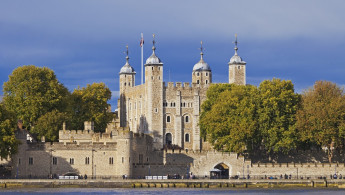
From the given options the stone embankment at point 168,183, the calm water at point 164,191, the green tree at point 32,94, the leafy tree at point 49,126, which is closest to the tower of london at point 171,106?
the green tree at point 32,94

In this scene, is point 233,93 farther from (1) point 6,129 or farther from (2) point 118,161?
(1) point 6,129

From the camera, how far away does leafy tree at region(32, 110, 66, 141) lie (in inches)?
4225

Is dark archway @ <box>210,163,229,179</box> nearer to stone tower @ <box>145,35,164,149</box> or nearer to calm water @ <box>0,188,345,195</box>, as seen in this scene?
calm water @ <box>0,188,345,195</box>

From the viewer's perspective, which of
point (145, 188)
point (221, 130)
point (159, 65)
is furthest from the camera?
point (159, 65)

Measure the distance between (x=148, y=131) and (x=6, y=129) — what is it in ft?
128

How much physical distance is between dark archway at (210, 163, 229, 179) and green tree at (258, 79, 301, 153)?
5.79m

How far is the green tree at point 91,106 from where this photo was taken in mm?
119438

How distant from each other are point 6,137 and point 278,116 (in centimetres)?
2971

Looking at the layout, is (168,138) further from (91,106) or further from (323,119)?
(323,119)

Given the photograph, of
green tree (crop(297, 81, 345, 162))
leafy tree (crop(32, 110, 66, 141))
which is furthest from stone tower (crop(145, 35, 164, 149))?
green tree (crop(297, 81, 345, 162))

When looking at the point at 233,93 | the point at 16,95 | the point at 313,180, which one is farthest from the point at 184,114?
the point at 313,180

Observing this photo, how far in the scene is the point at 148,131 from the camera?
434ft

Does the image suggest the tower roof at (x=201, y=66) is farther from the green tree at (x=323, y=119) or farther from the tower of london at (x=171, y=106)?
the green tree at (x=323, y=119)

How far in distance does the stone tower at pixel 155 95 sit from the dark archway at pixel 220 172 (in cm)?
2624
